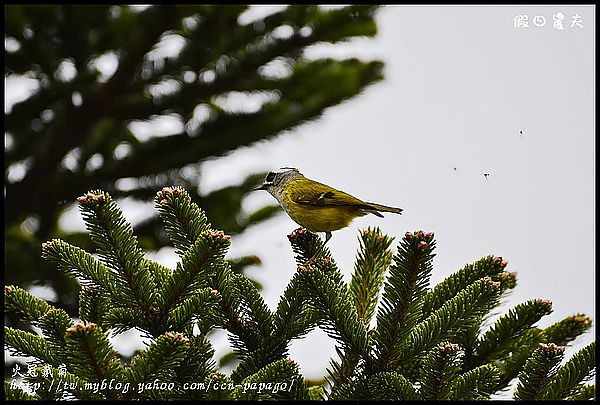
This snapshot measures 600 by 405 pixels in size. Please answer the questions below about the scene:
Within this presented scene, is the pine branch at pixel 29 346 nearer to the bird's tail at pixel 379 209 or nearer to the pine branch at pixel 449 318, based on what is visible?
the pine branch at pixel 449 318

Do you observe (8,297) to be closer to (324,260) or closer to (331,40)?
(324,260)

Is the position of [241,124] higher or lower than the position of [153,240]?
higher

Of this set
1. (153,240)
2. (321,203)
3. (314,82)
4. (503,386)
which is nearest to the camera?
(503,386)

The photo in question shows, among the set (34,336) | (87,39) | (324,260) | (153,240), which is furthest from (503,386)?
(87,39)

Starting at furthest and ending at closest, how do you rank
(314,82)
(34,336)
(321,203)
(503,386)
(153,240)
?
(314,82), (153,240), (321,203), (503,386), (34,336)

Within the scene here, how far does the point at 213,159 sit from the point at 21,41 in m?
1.53

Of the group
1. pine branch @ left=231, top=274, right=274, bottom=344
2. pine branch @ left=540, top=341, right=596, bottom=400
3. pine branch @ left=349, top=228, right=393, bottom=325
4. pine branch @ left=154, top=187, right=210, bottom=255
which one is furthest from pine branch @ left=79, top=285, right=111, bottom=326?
pine branch @ left=540, top=341, right=596, bottom=400

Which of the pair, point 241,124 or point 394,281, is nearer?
point 394,281

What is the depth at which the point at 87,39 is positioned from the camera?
4910mm

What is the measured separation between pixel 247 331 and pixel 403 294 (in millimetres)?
Answer: 413

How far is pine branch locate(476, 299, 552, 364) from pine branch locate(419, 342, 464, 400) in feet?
0.89

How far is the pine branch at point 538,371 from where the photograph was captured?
1.57 metres

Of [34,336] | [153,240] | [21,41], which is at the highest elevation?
[21,41]

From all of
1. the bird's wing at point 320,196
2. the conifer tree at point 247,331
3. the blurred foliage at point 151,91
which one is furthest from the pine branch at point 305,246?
the blurred foliage at point 151,91
